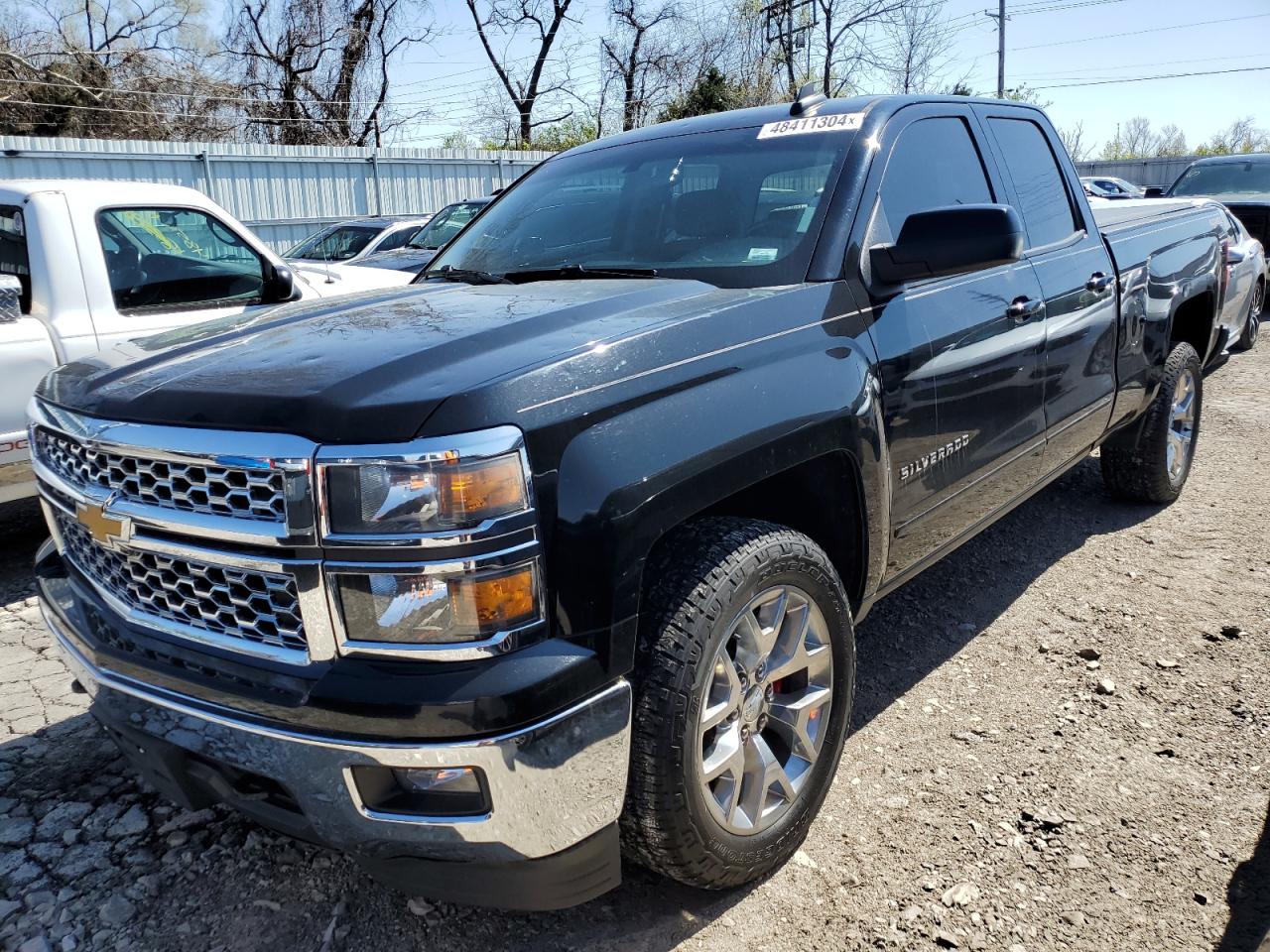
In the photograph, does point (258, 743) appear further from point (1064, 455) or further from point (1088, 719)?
point (1064, 455)

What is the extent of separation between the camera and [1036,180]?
3.94 meters

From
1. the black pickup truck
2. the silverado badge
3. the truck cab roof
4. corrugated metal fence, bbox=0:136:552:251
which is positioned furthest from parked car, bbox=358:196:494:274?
the silverado badge

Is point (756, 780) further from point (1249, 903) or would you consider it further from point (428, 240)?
point (428, 240)

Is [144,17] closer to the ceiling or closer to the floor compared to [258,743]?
closer to the ceiling

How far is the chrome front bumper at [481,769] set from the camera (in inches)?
70.4

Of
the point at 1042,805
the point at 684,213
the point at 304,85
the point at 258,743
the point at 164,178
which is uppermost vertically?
the point at 304,85

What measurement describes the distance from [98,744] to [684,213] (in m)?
2.51

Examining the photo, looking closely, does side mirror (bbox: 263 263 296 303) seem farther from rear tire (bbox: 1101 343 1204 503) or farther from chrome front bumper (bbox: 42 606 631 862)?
rear tire (bbox: 1101 343 1204 503)

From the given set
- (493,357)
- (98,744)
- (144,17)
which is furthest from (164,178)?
(144,17)

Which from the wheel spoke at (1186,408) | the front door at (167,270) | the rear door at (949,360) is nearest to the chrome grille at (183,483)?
the rear door at (949,360)

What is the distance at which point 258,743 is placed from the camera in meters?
1.88

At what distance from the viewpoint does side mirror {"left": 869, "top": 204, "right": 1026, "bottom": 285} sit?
265cm

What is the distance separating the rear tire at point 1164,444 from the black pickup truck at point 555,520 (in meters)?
1.99

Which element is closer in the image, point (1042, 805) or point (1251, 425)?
point (1042, 805)
